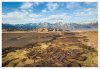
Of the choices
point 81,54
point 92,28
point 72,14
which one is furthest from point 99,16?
point 81,54

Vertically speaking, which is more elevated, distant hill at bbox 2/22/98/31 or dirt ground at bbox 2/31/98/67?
distant hill at bbox 2/22/98/31

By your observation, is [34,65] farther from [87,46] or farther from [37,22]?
[87,46]

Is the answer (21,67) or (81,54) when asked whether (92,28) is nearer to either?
(81,54)

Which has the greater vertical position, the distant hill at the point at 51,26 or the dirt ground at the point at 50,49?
the distant hill at the point at 51,26

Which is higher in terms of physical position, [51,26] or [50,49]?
[51,26]

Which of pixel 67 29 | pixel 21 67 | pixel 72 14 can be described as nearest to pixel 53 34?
pixel 67 29

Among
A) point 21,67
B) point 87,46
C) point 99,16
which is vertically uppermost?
point 99,16

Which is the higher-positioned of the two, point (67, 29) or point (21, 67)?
point (67, 29)
